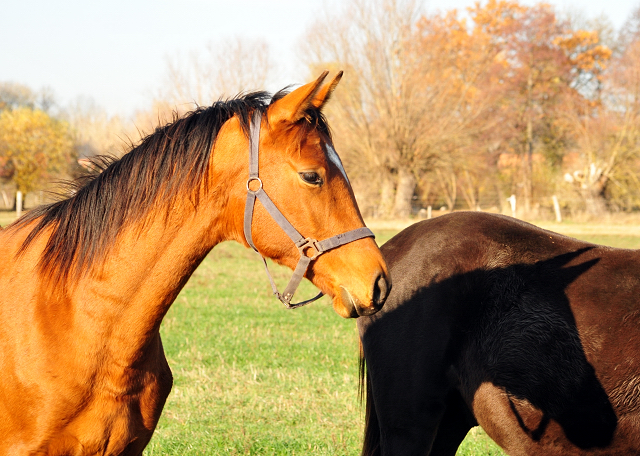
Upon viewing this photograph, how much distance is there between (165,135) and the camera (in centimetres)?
229

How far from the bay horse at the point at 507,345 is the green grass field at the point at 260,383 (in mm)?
1195

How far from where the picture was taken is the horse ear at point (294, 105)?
6.90 ft

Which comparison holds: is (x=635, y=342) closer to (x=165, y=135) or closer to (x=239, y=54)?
(x=165, y=135)

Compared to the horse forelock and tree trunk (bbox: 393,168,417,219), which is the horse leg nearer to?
the horse forelock

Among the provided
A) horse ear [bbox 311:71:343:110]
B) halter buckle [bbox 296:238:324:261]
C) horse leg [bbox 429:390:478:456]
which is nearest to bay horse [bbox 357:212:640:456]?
horse leg [bbox 429:390:478:456]

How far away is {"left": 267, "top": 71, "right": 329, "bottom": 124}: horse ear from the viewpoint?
82.8 inches

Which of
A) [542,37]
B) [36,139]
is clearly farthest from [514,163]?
[36,139]

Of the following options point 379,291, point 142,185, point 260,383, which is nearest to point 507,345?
point 379,291

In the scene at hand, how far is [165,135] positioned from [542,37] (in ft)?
120

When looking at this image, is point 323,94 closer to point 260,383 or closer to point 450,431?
point 450,431

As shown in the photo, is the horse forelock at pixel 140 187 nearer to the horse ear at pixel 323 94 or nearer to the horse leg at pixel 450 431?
the horse ear at pixel 323 94

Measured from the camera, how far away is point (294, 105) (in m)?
2.12

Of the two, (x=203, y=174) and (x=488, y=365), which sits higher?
(x=203, y=174)

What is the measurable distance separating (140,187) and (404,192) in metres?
28.6
